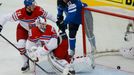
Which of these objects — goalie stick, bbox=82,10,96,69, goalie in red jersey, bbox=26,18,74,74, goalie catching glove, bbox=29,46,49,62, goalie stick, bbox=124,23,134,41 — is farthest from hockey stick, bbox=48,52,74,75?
goalie stick, bbox=124,23,134,41

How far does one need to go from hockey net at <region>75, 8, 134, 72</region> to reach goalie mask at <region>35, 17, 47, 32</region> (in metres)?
0.52

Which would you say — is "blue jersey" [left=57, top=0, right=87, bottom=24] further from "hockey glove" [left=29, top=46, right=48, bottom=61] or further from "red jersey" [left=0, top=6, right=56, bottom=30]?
"hockey glove" [left=29, top=46, right=48, bottom=61]

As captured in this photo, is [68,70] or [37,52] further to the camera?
[68,70]

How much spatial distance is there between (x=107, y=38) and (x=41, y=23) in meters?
0.79

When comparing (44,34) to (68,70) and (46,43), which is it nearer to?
(46,43)

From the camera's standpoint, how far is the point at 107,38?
4.25 meters

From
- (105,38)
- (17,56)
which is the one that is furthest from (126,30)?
(17,56)

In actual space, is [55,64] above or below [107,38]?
below

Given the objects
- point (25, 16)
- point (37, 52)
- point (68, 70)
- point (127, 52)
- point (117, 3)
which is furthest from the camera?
point (117, 3)

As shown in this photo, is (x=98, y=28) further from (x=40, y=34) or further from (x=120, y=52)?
(x=40, y=34)

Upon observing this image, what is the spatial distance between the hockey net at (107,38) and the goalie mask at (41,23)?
0.52m

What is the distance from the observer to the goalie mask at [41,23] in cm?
380

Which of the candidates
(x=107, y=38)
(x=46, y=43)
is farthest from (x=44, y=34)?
(x=107, y=38)

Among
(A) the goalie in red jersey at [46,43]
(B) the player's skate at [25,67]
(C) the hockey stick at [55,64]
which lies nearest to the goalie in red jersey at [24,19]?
(B) the player's skate at [25,67]
